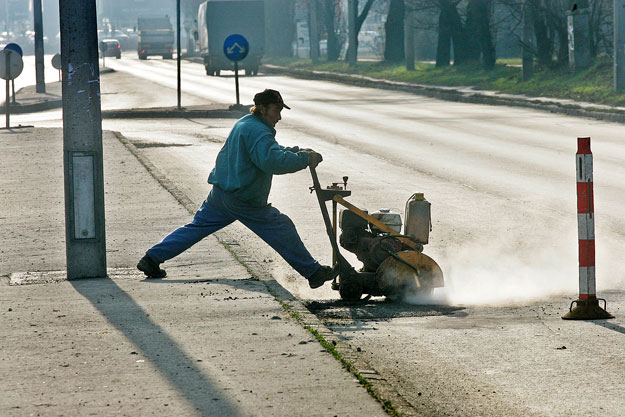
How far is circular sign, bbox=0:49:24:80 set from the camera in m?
25.0

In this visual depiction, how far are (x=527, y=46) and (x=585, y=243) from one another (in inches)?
1093

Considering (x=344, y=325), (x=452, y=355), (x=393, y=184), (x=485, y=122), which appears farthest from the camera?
(x=485, y=122)

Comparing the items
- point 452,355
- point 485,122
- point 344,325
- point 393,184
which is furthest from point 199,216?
point 485,122

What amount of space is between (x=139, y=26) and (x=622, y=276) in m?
80.6

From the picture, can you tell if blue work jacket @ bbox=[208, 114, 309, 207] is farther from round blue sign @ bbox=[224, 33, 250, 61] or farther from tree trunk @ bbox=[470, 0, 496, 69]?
tree trunk @ bbox=[470, 0, 496, 69]

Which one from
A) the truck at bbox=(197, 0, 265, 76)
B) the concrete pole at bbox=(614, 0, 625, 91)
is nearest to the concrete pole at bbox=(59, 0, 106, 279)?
the concrete pole at bbox=(614, 0, 625, 91)

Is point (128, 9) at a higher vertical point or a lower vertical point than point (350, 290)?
higher

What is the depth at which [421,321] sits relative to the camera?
683 cm

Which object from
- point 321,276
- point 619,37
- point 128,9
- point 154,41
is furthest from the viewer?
point 128,9

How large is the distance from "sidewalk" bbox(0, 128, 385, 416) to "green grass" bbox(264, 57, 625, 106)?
19.7 metres

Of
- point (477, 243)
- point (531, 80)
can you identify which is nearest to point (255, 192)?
point (477, 243)

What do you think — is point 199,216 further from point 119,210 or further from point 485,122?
point 485,122

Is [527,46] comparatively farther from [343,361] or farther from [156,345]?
[343,361]

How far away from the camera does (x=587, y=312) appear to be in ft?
22.2
